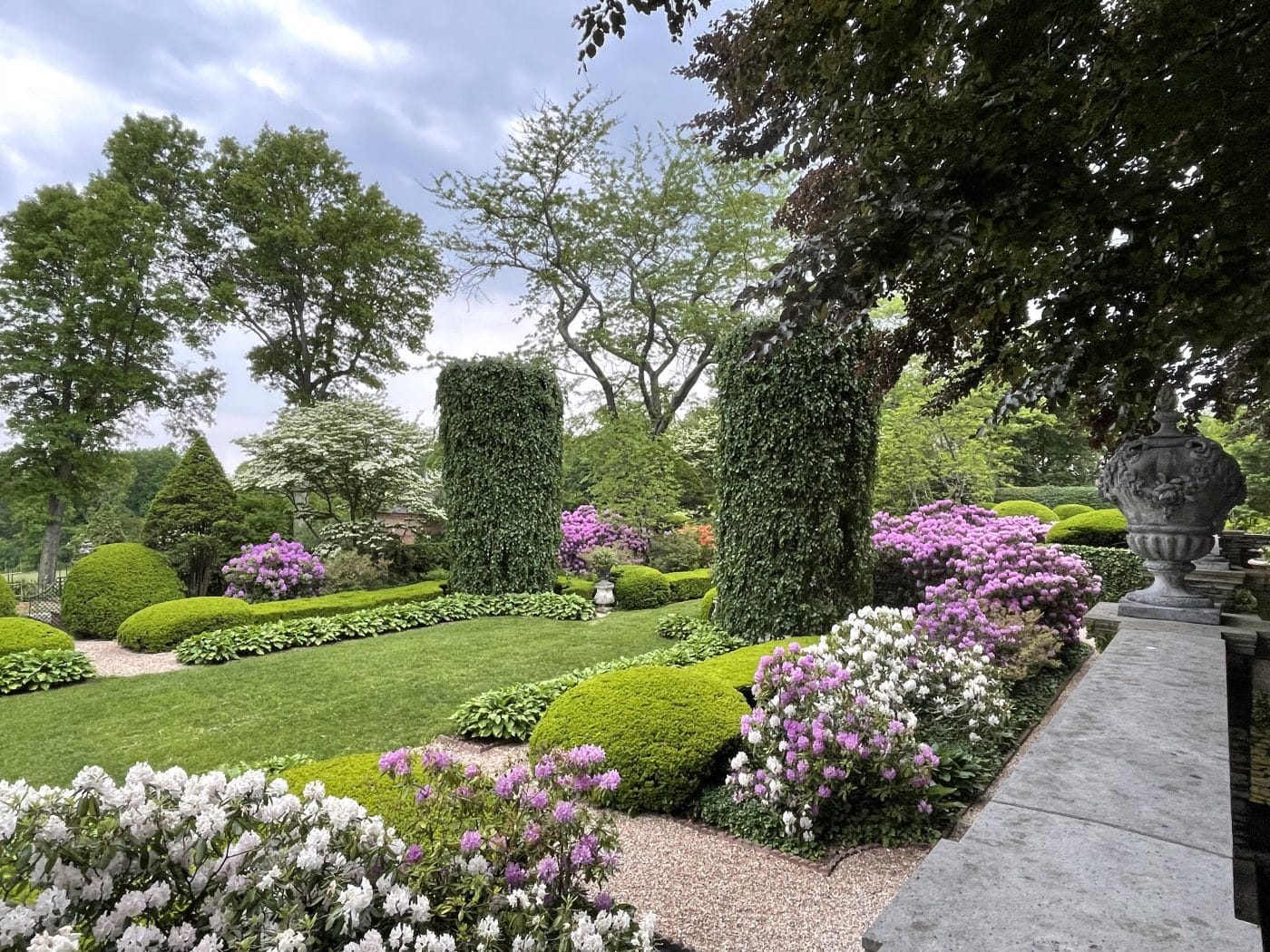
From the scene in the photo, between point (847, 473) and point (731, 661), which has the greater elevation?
point (847, 473)

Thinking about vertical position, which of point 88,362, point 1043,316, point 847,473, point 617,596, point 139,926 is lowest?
point 617,596

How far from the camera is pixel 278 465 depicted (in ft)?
39.5

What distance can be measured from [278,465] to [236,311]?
35.6ft

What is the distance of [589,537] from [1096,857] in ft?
41.6

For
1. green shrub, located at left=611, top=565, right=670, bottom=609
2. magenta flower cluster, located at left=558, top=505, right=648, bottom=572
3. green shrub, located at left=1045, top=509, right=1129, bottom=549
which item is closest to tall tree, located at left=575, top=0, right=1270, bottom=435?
green shrub, located at left=611, top=565, right=670, bottom=609

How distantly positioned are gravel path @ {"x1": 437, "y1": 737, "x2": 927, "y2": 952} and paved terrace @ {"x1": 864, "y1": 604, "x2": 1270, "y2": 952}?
1445mm

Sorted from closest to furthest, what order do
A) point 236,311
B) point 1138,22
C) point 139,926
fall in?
point 139,926, point 1138,22, point 236,311

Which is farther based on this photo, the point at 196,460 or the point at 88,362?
the point at 88,362

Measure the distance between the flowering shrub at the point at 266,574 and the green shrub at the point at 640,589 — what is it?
532 centimetres

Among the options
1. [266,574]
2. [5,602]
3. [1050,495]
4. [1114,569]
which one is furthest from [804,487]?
[1050,495]

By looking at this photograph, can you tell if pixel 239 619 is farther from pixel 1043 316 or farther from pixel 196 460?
pixel 1043 316

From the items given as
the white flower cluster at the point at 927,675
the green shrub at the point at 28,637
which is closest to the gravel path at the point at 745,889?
the white flower cluster at the point at 927,675

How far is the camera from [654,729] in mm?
3557

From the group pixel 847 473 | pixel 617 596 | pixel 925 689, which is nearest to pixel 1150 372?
pixel 925 689
